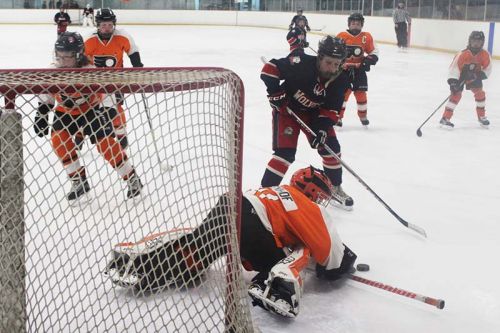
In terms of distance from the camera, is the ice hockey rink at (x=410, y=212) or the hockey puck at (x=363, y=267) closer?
the ice hockey rink at (x=410, y=212)

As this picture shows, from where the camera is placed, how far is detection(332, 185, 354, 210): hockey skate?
9.86 ft

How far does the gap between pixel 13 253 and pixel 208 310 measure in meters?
0.54

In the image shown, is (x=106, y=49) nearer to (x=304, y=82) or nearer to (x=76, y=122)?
(x=304, y=82)

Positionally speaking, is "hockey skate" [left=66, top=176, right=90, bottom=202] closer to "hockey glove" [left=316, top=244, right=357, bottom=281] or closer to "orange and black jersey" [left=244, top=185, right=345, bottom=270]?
"orange and black jersey" [left=244, top=185, right=345, bottom=270]

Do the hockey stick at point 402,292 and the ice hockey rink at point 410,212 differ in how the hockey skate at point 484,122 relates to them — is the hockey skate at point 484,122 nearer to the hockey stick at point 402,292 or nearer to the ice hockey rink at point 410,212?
the ice hockey rink at point 410,212

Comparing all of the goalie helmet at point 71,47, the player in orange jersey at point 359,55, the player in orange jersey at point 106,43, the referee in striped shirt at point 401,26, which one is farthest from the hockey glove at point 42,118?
the referee in striped shirt at point 401,26

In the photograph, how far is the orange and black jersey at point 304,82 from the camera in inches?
106

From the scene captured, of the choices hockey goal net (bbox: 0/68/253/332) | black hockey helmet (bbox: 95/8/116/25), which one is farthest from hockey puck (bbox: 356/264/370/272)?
black hockey helmet (bbox: 95/8/116/25)

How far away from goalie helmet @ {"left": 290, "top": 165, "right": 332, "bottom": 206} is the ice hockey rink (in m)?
0.24

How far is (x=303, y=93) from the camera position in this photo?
2.74 m

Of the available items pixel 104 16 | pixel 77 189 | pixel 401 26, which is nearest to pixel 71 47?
pixel 77 189

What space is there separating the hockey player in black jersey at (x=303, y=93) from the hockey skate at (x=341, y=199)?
304 millimetres

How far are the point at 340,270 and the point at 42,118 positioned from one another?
3.44 ft

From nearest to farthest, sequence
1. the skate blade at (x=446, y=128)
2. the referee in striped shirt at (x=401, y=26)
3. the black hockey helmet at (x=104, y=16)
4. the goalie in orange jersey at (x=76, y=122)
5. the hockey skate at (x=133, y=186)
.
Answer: the goalie in orange jersey at (x=76, y=122)
the hockey skate at (x=133, y=186)
the black hockey helmet at (x=104, y=16)
the skate blade at (x=446, y=128)
the referee in striped shirt at (x=401, y=26)
